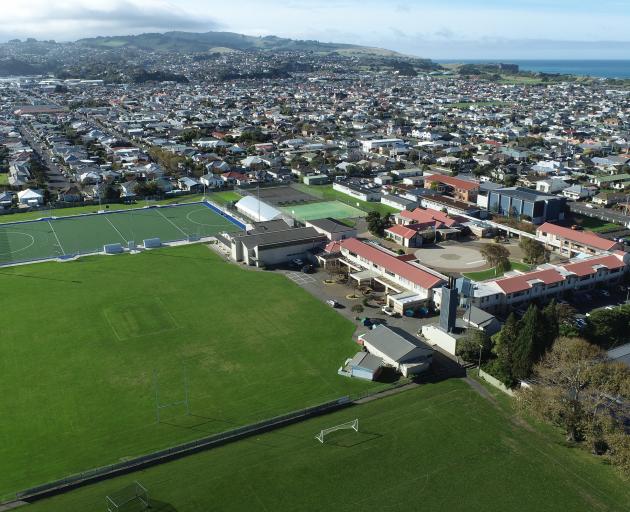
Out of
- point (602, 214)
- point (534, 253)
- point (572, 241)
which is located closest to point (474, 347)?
point (534, 253)

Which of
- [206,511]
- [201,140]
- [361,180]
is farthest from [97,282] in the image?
[201,140]

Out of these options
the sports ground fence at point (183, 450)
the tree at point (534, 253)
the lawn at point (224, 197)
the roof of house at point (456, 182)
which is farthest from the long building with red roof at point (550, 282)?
the lawn at point (224, 197)

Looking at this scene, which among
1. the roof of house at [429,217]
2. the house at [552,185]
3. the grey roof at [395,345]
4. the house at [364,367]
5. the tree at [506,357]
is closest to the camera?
the tree at [506,357]

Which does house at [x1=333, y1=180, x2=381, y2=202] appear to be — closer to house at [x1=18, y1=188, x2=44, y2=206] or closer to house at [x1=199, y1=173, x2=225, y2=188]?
house at [x1=199, y1=173, x2=225, y2=188]

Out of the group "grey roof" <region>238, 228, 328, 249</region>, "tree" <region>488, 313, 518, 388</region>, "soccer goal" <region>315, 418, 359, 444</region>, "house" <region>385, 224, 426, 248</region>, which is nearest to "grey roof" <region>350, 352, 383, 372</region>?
"soccer goal" <region>315, 418, 359, 444</region>

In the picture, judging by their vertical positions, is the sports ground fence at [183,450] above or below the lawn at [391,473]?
above

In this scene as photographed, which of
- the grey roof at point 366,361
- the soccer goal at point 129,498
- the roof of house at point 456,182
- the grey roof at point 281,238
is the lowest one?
the soccer goal at point 129,498

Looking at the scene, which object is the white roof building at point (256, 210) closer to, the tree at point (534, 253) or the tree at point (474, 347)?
the tree at point (534, 253)

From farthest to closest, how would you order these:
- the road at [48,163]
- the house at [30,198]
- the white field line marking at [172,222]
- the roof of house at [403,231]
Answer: the road at [48,163] < the house at [30,198] < the white field line marking at [172,222] < the roof of house at [403,231]
